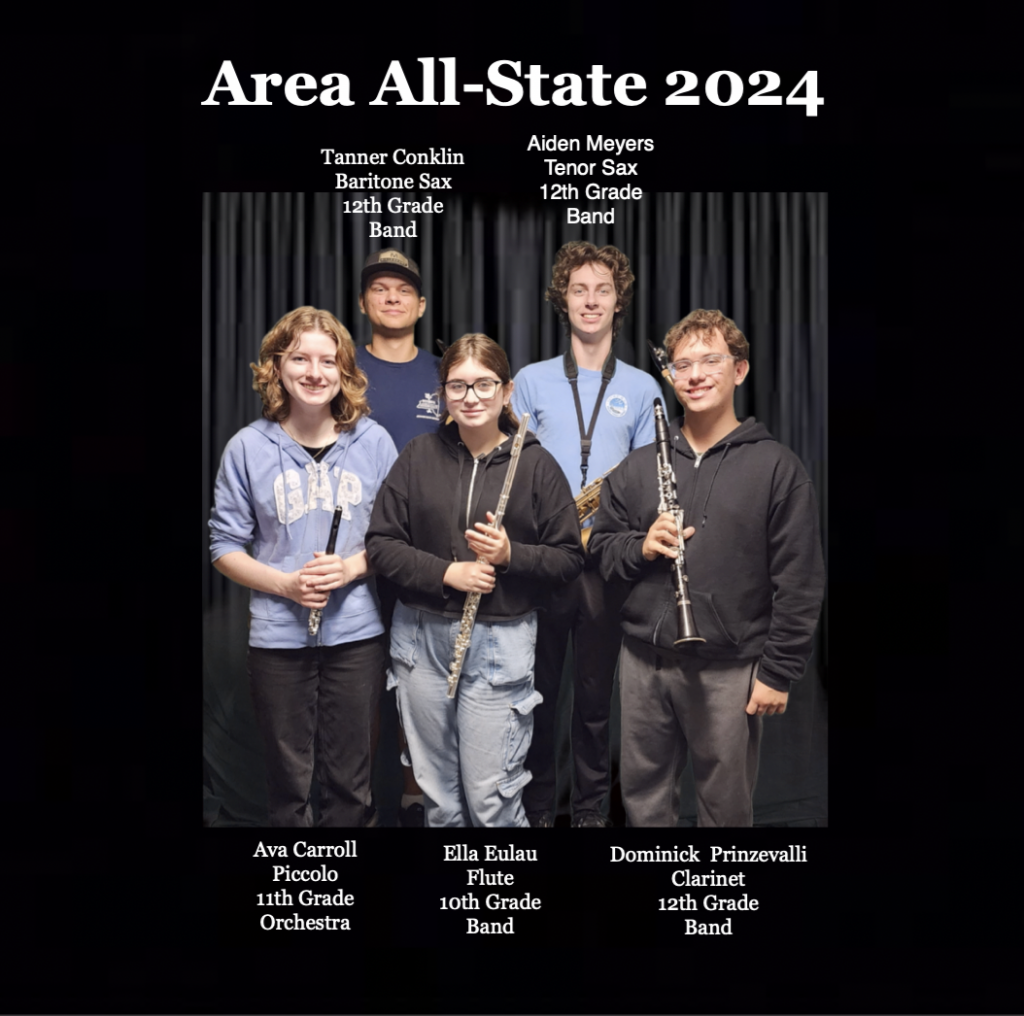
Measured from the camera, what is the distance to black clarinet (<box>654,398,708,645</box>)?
410cm

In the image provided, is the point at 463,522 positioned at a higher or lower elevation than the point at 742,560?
higher

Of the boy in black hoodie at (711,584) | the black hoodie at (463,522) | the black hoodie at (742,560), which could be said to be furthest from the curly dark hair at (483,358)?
the black hoodie at (742,560)

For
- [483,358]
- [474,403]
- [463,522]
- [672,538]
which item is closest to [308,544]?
[463,522]

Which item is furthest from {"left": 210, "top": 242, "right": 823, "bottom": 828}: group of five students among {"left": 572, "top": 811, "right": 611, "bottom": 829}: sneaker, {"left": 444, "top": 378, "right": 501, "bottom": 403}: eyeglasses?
{"left": 572, "top": 811, "right": 611, "bottom": 829}: sneaker

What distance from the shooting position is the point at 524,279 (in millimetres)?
4418

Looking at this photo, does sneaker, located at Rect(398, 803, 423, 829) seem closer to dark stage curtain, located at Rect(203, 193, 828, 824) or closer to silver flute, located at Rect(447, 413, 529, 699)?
silver flute, located at Rect(447, 413, 529, 699)

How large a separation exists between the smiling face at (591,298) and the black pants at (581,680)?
1006mm

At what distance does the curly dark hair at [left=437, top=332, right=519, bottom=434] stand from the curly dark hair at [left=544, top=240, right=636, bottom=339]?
35 cm

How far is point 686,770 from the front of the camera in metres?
4.75

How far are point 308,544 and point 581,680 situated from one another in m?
1.28

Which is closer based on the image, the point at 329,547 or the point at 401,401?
the point at 329,547

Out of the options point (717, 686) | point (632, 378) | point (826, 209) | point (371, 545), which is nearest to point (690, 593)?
point (717, 686)

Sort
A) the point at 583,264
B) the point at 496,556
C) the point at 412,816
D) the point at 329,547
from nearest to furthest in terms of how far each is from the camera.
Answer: the point at 496,556, the point at 329,547, the point at 583,264, the point at 412,816

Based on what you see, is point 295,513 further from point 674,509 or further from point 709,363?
point 709,363
